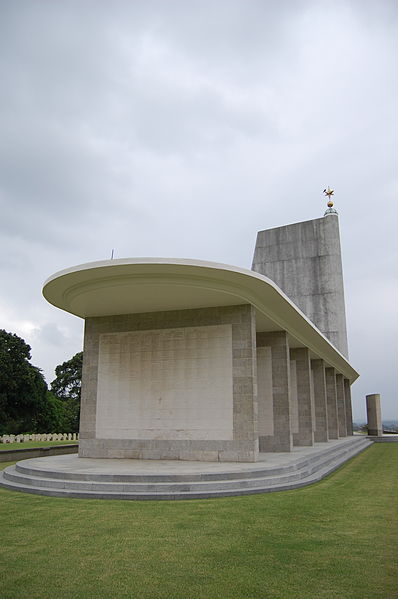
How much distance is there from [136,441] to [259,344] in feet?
18.3

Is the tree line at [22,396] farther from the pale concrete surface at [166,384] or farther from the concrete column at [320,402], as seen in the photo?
the pale concrete surface at [166,384]

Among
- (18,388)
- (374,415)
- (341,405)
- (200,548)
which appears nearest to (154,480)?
(200,548)

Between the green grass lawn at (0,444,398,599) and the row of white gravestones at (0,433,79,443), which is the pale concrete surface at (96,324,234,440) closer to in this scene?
the green grass lawn at (0,444,398,599)

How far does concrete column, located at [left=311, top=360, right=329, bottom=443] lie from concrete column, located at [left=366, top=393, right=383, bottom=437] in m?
13.0

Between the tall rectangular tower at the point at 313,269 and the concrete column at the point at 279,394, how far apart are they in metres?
16.4

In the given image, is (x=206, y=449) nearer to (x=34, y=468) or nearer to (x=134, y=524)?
(x=34, y=468)

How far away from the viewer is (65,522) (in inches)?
258

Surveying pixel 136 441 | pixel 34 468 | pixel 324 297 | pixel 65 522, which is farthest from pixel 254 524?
pixel 324 297

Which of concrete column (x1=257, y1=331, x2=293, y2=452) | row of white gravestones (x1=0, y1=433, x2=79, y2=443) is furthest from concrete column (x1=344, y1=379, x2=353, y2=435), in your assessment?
concrete column (x1=257, y1=331, x2=293, y2=452)

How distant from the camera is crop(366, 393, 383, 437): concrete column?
34.0m

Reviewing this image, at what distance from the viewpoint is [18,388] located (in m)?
→ 32.3

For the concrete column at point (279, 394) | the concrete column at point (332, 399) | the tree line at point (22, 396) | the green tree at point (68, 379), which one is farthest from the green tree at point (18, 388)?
the concrete column at point (279, 394)

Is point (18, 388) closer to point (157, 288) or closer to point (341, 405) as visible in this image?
point (341, 405)

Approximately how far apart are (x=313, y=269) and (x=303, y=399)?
14.4 meters
